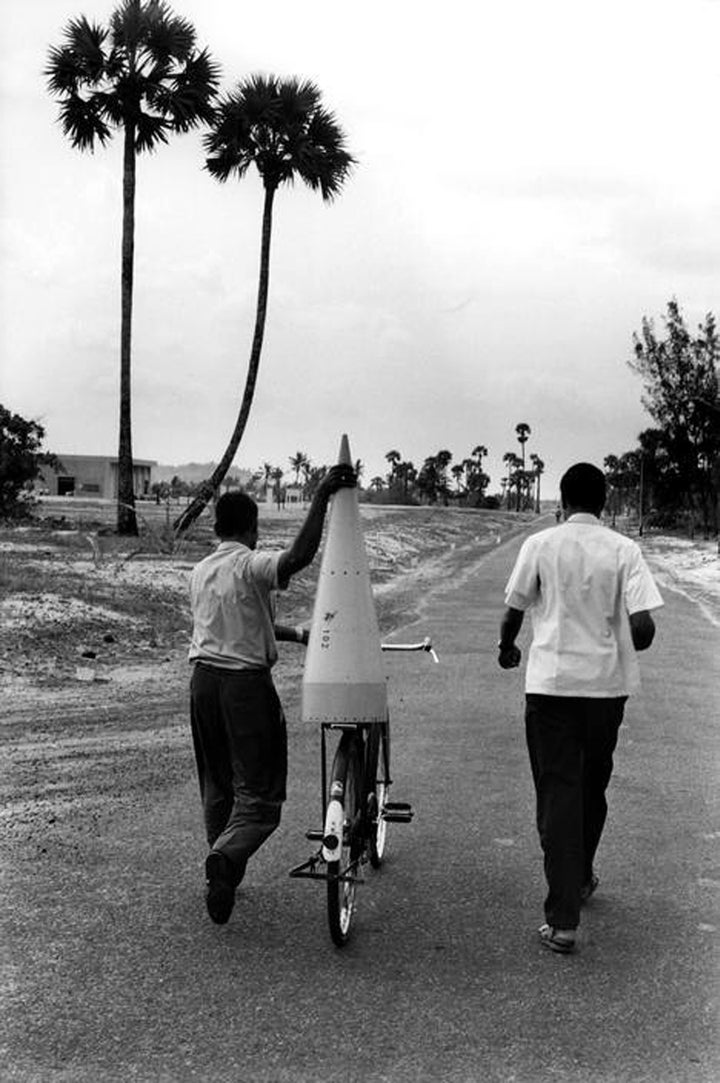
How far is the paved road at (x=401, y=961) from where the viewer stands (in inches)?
141

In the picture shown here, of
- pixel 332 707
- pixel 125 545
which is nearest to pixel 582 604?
pixel 332 707

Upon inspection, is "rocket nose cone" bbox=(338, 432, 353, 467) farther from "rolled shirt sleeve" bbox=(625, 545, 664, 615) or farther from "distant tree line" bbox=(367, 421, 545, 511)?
→ "distant tree line" bbox=(367, 421, 545, 511)

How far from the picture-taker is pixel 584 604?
4.59m

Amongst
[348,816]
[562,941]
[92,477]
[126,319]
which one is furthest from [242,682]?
[92,477]

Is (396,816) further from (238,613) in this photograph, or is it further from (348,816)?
(238,613)

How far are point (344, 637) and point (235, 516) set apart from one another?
650mm

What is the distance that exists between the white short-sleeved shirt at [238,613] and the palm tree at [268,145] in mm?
26962

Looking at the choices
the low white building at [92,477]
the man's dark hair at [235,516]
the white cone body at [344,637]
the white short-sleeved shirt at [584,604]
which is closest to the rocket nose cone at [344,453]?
the white cone body at [344,637]

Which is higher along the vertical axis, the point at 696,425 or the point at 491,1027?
the point at 696,425

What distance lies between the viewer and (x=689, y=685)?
1127cm

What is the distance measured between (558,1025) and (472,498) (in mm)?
141890

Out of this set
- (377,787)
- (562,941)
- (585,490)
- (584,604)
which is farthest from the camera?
(377,787)

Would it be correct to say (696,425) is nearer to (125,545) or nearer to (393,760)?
(125,545)

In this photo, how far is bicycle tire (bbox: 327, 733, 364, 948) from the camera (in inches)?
170
